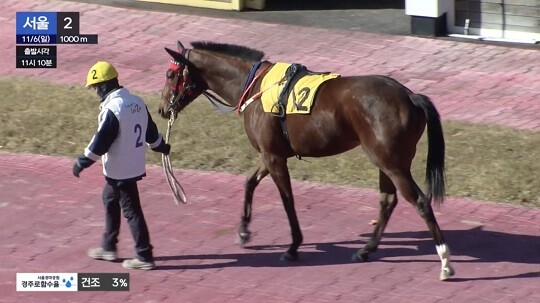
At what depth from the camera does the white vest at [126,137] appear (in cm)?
970

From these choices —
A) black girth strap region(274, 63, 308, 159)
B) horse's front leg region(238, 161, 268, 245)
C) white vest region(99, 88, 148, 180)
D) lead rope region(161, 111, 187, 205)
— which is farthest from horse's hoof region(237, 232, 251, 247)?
white vest region(99, 88, 148, 180)

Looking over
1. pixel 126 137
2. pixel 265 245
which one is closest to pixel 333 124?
pixel 265 245

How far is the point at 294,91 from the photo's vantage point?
9945 mm

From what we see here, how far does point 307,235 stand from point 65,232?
2283 mm

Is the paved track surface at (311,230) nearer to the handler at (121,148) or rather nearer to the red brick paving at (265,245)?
the red brick paving at (265,245)

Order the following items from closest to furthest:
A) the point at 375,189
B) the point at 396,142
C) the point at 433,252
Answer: the point at 396,142, the point at 433,252, the point at 375,189

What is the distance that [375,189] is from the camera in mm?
11773

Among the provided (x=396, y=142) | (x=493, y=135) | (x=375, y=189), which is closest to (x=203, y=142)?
(x=375, y=189)

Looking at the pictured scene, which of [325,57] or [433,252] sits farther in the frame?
[325,57]

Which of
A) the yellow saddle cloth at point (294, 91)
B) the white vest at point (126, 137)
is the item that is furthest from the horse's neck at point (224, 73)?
the white vest at point (126, 137)

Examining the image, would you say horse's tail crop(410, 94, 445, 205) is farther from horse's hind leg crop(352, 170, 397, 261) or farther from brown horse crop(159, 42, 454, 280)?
horse's hind leg crop(352, 170, 397, 261)

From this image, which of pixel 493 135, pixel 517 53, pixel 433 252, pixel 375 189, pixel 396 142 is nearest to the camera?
pixel 396 142

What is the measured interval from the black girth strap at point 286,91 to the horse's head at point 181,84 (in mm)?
948

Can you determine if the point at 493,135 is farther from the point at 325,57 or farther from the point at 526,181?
the point at 325,57
